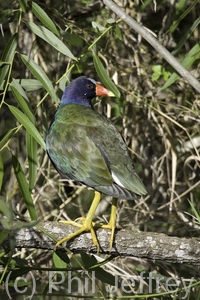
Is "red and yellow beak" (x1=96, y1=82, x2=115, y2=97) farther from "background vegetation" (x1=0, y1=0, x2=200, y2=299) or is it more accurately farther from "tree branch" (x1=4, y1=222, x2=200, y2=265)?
"tree branch" (x1=4, y1=222, x2=200, y2=265)

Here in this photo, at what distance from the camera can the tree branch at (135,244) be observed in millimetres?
2947

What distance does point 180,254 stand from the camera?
9.81 feet

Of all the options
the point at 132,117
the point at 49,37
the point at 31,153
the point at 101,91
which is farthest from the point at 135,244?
the point at 132,117

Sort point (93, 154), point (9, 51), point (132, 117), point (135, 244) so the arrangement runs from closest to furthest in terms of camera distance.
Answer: point (135, 244) → point (9, 51) → point (93, 154) → point (132, 117)

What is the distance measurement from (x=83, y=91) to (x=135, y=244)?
127 centimetres

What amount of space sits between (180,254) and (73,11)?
7.00 ft

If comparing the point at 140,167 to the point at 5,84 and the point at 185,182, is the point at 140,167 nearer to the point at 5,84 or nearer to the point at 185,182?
the point at 185,182

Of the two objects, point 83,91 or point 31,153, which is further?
point 83,91

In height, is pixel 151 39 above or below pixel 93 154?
above

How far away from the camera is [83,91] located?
399 centimetres

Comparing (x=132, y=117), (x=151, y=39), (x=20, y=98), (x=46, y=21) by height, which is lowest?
(x=132, y=117)

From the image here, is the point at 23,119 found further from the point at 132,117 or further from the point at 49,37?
the point at 132,117

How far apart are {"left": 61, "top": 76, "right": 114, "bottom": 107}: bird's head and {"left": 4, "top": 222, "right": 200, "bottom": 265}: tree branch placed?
107 cm

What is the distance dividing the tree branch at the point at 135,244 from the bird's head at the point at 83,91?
3.50 feet
